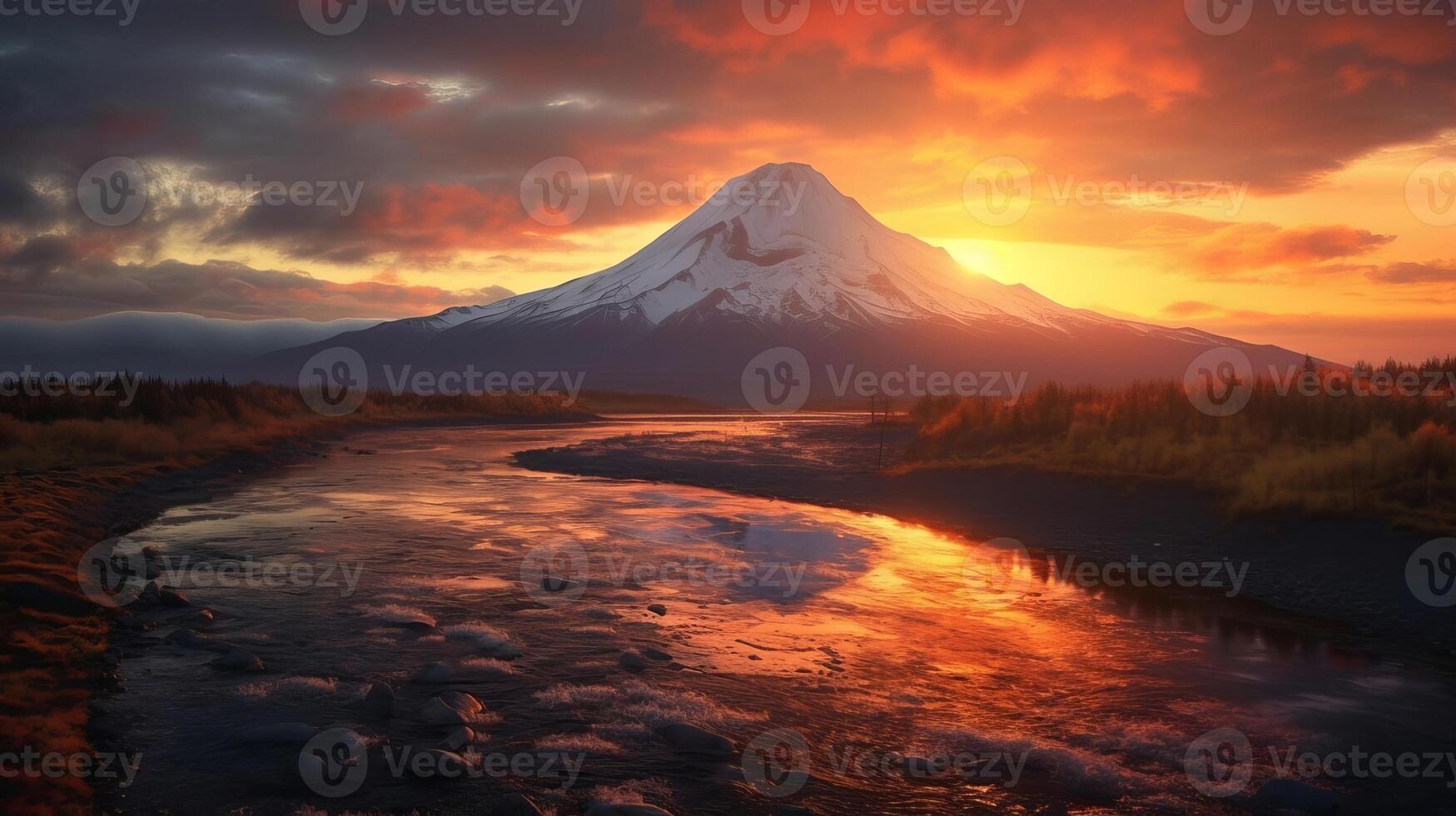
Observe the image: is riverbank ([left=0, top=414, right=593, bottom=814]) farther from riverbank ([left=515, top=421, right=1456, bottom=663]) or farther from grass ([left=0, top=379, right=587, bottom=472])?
riverbank ([left=515, top=421, right=1456, bottom=663])

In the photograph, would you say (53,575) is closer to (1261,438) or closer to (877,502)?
(877,502)

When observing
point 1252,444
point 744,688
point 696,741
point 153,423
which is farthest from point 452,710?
point 153,423

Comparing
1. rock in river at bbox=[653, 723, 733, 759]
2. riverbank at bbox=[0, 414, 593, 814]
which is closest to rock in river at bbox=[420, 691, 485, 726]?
rock in river at bbox=[653, 723, 733, 759]

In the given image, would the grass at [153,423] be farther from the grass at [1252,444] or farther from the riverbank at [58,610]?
the grass at [1252,444]

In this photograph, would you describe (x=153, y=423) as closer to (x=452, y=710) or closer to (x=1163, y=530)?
(x=452, y=710)

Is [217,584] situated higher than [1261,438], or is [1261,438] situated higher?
[1261,438]

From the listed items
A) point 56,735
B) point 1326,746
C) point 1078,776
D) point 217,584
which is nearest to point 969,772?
point 1078,776
